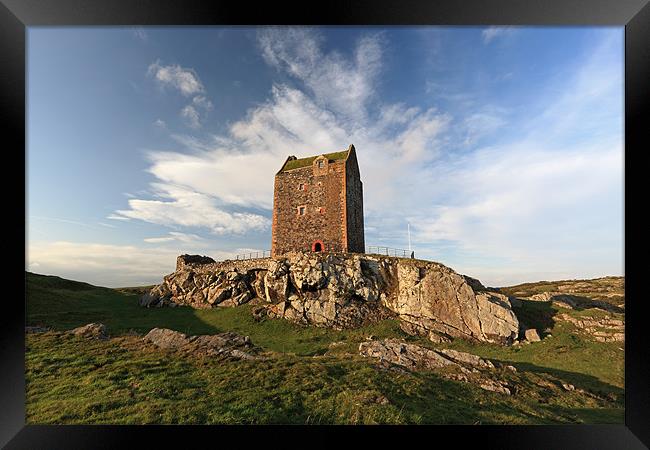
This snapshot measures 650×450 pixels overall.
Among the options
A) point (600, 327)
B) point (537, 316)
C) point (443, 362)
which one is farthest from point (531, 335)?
point (443, 362)

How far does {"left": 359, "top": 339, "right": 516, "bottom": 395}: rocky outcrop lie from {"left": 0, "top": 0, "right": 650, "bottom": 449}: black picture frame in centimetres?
902

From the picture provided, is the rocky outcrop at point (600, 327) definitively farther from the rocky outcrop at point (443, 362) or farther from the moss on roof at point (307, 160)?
the moss on roof at point (307, 160)

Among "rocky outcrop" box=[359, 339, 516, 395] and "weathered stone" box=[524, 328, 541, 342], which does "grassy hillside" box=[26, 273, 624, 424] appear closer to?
"rocky outcrop" box=[359, 339, 516, 395]

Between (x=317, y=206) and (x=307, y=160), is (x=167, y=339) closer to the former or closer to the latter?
(x=317, y=206)

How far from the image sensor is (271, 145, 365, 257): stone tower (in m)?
36.7

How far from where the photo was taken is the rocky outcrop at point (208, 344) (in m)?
15.0

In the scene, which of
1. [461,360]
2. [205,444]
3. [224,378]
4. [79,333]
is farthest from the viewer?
[79,333]

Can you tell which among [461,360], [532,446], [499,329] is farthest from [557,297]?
[532,446]

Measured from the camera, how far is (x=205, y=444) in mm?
5652

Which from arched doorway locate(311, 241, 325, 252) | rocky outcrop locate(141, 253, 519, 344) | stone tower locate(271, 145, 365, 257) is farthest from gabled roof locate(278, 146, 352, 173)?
rocky outcrop locate(141, 253, 519, 344)

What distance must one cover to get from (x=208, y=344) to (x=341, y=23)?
17.0m

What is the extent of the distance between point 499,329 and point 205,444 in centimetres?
2855

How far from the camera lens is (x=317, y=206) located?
37.8 m

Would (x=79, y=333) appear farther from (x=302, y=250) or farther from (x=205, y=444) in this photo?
(x=302, y=250)
